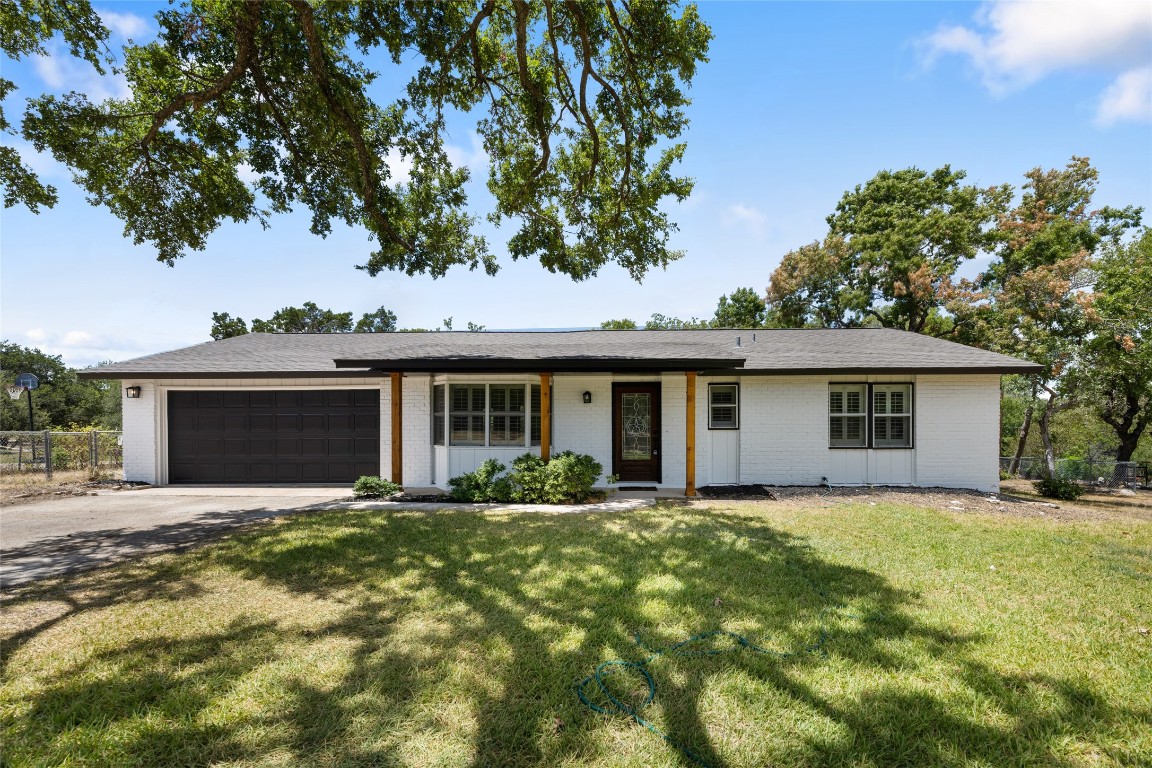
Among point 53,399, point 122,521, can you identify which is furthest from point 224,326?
point 122,521

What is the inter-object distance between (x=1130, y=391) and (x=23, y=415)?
51.9 meters

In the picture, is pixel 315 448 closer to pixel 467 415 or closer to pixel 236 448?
pixel 236 448

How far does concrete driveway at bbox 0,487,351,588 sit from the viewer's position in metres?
5.62

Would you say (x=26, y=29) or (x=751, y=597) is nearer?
(x=751, y=597)

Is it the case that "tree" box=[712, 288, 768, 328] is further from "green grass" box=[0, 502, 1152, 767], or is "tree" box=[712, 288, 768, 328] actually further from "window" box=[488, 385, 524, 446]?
"green grass" box=[0, 502, 1152, 767]

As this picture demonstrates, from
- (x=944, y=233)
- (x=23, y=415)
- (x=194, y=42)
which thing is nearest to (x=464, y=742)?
(x=194, y=42)

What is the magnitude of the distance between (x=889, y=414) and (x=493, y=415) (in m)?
8.53

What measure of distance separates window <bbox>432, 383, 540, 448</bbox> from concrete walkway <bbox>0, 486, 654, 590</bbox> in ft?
6.25

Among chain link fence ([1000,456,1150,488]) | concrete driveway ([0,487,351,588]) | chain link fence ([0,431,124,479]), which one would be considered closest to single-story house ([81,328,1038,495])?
concrete driveway ([0,487,351,588])

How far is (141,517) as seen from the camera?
7711 mm

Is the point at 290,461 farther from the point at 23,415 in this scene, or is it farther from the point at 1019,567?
the point at 23,415

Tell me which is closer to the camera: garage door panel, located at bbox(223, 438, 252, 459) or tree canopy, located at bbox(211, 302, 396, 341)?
Answer: garage door panel, located at bbox(223, 438, 252, 459)

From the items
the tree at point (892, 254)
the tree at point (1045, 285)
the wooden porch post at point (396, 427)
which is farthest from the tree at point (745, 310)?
the wooden porch post at point (396, 427)

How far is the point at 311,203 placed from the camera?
30.0ft
